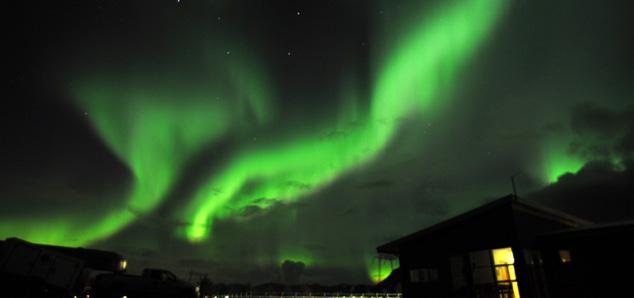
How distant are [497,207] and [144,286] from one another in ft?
55.7

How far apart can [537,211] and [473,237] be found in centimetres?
366

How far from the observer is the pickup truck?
15086mm

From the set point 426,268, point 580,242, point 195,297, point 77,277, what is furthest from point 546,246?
point 77,277

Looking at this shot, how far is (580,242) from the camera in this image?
17.4 meters

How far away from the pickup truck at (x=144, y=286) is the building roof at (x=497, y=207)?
40.7ft

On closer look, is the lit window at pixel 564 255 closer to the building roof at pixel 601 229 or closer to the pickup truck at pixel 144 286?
the building roof at pixel 601 229

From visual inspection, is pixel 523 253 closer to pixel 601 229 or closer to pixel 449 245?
pixel 601 229

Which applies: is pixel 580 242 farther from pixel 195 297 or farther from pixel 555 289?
pixel 195 297

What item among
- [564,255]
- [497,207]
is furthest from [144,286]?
[564,255]

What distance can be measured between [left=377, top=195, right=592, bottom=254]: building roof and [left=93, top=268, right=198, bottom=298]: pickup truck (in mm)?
Result: 12396

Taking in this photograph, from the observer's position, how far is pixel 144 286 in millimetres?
16109

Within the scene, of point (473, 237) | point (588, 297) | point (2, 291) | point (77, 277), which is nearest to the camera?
point (2, 291)

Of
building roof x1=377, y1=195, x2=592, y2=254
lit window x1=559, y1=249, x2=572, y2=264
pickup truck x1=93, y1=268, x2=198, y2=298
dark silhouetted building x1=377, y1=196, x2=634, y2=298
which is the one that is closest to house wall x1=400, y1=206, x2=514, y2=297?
dark silhouetted building x1=377, y1=196, x2=634, y2=298

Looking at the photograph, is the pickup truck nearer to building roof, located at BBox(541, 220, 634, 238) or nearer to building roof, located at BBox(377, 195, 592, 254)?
building roof, located at BBox(377, 195, 592, 254)
